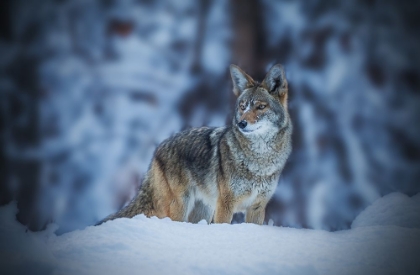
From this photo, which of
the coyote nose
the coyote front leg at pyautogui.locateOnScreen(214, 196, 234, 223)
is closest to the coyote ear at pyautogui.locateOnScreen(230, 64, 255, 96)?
the coyote nose

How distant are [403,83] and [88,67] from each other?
4.36 meters

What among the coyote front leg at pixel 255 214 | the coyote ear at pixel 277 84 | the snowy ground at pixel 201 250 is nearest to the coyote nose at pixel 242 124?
the coyote ear at pixel 277 84

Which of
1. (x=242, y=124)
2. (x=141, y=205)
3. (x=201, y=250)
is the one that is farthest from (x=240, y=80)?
(x=201, y=250)

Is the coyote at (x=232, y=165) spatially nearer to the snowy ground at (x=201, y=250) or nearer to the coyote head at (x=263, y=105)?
the coyote head at (x=263, y=105)

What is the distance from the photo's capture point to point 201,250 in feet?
8.53

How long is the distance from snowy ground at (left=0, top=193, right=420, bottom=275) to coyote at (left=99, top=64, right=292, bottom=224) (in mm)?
1010

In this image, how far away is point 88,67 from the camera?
538 centimetres

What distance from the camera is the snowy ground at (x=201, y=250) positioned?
2309 millimetres

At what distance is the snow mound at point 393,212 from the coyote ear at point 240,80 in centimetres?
200

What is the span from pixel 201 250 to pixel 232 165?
1652 millimetres

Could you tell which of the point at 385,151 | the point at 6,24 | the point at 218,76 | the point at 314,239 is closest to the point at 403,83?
the point at 385,151

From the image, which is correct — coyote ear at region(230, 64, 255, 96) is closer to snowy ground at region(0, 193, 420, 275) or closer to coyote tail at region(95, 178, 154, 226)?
coyote tail at region(95, 178, 154, 226)

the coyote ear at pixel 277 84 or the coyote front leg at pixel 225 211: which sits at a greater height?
the coyote ear at pixel 277 84

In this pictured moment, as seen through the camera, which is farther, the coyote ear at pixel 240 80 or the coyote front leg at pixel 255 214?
the coyote ear at pixel 240 80
